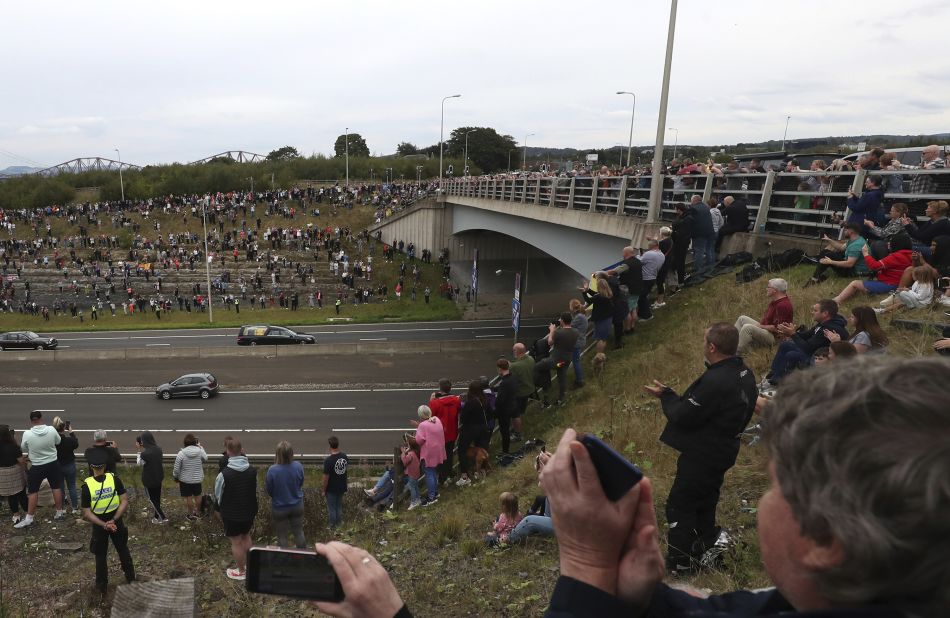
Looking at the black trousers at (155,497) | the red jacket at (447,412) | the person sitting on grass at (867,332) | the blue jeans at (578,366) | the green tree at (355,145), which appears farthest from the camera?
the green tree at (355,145)

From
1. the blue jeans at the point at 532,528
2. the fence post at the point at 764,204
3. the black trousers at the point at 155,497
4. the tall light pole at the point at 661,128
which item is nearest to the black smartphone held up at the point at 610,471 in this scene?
the blue jeans at the point at 532,528

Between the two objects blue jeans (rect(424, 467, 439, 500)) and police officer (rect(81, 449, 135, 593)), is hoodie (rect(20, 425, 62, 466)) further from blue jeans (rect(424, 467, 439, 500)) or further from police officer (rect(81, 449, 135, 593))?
blue jeans (rect(424, 467, 439, 500))

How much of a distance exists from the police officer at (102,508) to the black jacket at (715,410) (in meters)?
5.98

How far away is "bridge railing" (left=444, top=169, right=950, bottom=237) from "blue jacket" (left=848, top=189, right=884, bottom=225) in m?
0.45

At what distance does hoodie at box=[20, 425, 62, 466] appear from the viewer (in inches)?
346

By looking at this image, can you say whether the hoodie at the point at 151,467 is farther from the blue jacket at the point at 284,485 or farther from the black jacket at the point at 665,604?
the black jacket at the point at 665,604

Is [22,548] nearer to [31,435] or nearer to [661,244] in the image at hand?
[31,435]

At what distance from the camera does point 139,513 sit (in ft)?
31.3

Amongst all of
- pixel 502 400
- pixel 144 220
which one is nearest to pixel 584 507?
pixel 502 400

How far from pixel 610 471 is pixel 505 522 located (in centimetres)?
530

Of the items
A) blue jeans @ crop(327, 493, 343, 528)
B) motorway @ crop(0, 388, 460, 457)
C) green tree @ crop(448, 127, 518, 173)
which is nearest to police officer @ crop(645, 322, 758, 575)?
blue jeans @ crop(327, 493, 343, 528)

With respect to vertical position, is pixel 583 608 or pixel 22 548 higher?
pixel 583 608

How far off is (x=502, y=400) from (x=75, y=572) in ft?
19.9

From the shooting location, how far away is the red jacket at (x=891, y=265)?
8.44 m
